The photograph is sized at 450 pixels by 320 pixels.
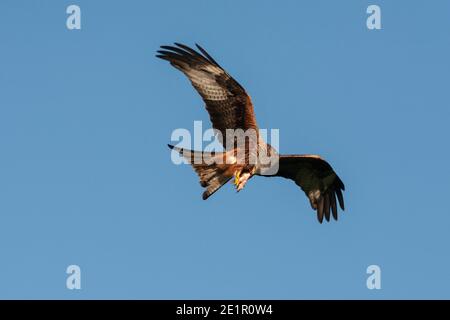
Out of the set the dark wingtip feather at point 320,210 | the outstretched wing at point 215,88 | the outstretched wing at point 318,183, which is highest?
the outstretched wing at point 215,88

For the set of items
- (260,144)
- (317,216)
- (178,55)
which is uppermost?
(178,55)

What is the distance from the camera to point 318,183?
1761 centimetres

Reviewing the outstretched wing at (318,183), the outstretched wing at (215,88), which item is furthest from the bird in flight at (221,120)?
the outstretched wing at (318,183)

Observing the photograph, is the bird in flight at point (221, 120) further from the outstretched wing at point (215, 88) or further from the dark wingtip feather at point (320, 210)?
the dark wingtip feather at point (320, 210)

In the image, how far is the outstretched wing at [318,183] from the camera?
679 inches

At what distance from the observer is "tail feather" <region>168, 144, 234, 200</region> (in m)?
15.6

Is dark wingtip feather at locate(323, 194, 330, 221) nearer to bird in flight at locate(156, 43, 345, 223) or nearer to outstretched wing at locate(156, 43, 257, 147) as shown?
bird in flight at locate(156, 43, 345, 223)

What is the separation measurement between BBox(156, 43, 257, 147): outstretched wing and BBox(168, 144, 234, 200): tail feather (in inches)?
17.9

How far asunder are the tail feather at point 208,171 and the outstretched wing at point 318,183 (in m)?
1.60

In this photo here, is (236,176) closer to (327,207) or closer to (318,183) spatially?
(318,183)

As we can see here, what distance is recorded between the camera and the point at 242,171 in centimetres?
1588
